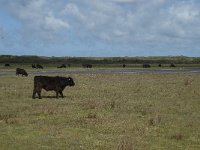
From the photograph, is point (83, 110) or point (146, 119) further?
point (83, 110)

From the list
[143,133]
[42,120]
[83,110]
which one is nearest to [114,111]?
[83,110]

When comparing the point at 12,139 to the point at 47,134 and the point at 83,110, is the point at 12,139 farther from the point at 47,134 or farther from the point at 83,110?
the point at 83,110

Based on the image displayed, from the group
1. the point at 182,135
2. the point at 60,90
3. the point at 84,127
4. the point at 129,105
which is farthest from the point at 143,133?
the point at 60,90

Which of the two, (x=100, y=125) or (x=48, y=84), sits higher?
(x=48, y=84)

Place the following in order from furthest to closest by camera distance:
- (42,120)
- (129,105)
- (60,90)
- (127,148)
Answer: (60,90)
(129,105)
(42,120)
(127,148)

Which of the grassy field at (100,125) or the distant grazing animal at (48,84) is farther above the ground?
the distant grazing animal at (48,84)

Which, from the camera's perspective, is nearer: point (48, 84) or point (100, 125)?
point (100, 125)

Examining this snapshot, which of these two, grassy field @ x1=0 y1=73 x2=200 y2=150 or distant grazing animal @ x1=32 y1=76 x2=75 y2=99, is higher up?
distant grazing animal @ x1=32 y1=76 x2=75 y2=99

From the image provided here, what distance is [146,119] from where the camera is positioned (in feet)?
65.9

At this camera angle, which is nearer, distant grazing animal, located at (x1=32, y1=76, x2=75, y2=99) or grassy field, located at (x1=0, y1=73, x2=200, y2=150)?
grassy field, located at (x1=0, y1=73, x2=200, y2=150)

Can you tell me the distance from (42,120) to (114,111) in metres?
4.24

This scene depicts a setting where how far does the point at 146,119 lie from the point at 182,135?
358 cm

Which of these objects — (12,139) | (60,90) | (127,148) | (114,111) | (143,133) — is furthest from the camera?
(60,90)

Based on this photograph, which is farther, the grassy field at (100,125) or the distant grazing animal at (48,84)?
the distant grazing animal at (48,84)
